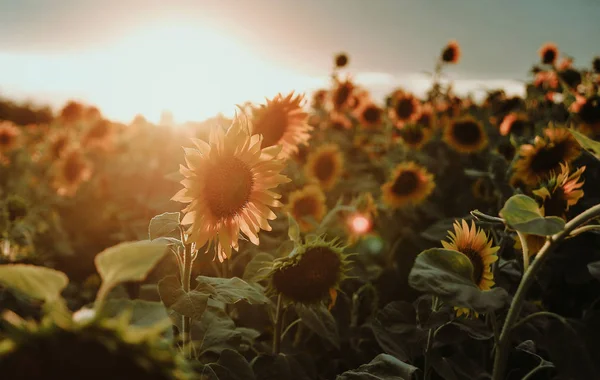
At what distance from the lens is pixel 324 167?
3963 mm

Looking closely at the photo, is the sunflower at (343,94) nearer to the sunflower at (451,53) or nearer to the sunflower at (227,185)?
the sunflower at (451,53)

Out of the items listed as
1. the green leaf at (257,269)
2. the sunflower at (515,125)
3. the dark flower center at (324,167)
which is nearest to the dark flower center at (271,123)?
the green leaf at (257,269)

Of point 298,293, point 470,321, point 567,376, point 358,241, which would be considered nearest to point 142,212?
point 358,241

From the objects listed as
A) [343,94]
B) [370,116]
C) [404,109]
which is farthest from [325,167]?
[370,116]

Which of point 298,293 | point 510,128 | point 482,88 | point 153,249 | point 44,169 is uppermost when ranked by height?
point 482,88

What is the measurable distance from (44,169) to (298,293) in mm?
5794

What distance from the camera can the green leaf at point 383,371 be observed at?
1142 mm

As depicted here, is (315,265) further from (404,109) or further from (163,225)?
(404,109)

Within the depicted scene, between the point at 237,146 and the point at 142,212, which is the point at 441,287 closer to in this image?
the point at 237,146

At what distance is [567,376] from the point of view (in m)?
1.20

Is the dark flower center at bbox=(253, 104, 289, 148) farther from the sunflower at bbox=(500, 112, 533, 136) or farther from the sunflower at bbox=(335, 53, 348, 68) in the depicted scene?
the sunflower at bbox=(335, 53, 348, 68)

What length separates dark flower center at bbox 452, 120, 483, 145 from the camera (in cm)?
414

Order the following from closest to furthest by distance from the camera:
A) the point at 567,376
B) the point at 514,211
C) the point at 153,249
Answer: the point at 153,249, the point at 514,211, the point at 567,376

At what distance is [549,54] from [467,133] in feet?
8.58
